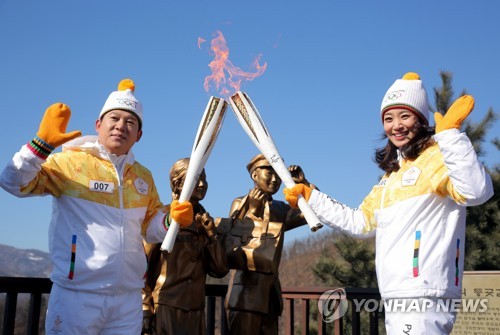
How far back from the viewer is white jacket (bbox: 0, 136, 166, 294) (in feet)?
9.45

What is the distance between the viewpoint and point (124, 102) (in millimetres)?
3352

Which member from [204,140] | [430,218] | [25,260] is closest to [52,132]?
[204,140]

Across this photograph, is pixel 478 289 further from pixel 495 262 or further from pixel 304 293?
pixel 495 262

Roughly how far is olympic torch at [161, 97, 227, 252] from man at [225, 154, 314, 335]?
3.23 feet

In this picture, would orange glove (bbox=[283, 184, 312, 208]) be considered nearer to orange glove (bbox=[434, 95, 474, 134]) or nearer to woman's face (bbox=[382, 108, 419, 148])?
woman's face (bbox=[382, 108, 419, 148])

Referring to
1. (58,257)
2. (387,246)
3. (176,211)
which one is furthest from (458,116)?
(58,257)

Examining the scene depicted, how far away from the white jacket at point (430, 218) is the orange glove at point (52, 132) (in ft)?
5.83

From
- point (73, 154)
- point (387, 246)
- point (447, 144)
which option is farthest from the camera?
point (73, 154)

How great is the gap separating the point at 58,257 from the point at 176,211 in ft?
2.30

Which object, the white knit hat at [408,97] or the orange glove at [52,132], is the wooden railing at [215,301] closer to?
the orange glove at [52,132]

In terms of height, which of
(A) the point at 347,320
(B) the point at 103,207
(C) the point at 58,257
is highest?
(B) the point at 103,207

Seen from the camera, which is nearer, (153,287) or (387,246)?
(387,246)

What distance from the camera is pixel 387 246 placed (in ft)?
9.05

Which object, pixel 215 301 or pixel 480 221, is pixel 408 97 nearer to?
pixel 215 301
